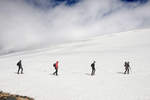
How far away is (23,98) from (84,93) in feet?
13.8

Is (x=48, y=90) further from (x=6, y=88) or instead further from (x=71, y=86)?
(x=6, y=88)

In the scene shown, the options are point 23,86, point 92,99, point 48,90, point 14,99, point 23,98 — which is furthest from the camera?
point 23,86

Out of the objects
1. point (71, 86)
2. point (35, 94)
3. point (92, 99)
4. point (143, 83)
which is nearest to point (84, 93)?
point (92, 99)

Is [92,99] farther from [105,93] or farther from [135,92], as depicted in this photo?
[135,92]

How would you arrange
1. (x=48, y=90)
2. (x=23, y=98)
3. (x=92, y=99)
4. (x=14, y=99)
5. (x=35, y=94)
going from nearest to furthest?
(x=14, y=99)
(x=23, y=98)
(x=92, y=99)
(x=35, y=94)
(x=48, y=90)

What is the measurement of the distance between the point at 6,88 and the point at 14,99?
429cm

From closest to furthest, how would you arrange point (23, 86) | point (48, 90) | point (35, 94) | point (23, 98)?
point (23, 98) < point (35, 94) < point (48, 90) < point (23, 86)

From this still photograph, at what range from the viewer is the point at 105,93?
12867 millimetres

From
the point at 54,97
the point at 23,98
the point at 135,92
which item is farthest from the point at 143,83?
the point at 23,98

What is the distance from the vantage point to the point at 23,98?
36.2 feet

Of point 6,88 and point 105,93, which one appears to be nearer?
point 105,93

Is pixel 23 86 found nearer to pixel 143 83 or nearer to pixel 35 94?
pixel 35 94

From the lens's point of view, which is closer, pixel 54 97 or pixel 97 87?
pixel 54 97

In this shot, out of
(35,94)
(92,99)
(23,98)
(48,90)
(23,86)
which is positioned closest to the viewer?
(23,98)
